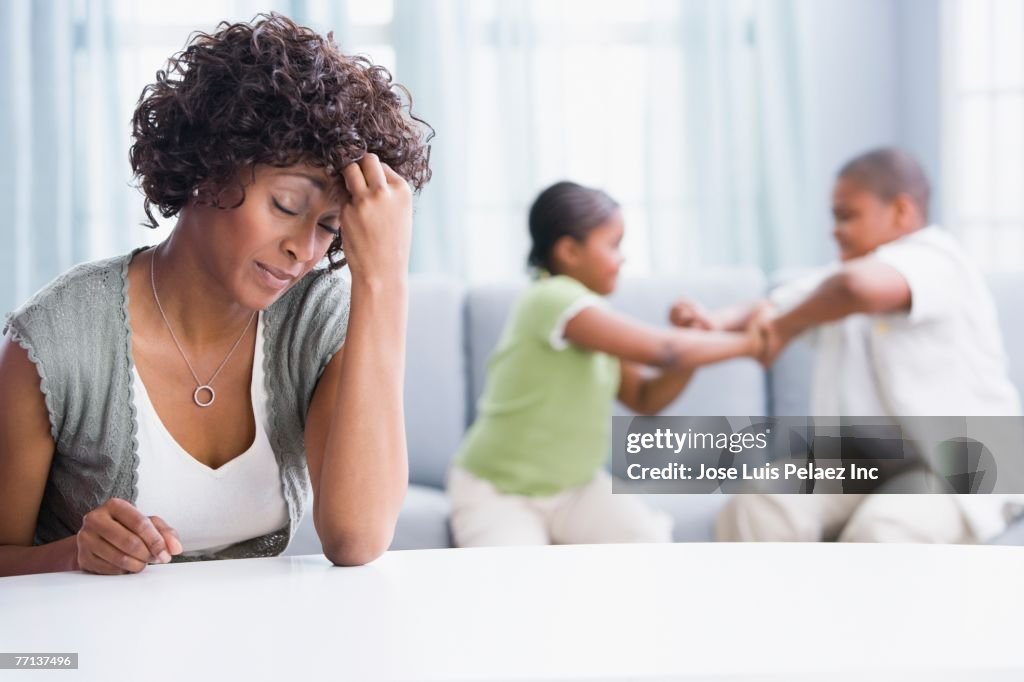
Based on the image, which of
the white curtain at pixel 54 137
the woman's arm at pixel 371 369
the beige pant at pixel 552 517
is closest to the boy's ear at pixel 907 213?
the beige pant at pixel 552 517

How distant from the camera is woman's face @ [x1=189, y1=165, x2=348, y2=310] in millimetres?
1000

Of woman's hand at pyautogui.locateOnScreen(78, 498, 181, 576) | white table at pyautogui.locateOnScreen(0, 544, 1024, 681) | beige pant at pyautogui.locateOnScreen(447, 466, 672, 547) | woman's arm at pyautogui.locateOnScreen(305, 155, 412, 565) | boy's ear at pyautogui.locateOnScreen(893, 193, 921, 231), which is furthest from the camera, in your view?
boy's ear at pyautogui.locateOnScreen(893, 193, 921, 231)

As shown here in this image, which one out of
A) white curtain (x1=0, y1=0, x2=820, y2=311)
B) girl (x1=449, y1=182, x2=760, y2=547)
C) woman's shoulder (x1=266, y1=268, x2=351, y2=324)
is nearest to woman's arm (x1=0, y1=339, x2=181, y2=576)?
woman's shoulder (x1=266, y1=268, x2=351, y2=324)

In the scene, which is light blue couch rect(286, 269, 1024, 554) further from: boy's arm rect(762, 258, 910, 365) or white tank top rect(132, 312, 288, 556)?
white tank top rect(132, 312, 288, 556)

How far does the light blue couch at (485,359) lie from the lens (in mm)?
2559

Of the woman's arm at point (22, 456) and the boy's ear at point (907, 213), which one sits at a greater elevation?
the boy's ear at point (907, 213)

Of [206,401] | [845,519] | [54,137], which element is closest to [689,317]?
[845,519]

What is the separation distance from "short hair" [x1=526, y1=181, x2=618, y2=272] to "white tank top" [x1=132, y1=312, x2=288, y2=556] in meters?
1.16

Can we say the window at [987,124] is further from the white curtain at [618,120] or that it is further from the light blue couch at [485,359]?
the light blue couch at [485,359]

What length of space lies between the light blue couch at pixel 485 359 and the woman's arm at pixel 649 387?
0.11 meters

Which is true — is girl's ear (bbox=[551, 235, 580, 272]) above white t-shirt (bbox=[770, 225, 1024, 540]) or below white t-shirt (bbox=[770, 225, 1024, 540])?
above

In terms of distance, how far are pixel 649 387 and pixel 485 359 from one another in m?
0.46

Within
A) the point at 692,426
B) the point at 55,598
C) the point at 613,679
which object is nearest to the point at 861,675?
the point at 613,679

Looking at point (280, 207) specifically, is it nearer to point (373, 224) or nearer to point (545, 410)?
point (373, 224)
